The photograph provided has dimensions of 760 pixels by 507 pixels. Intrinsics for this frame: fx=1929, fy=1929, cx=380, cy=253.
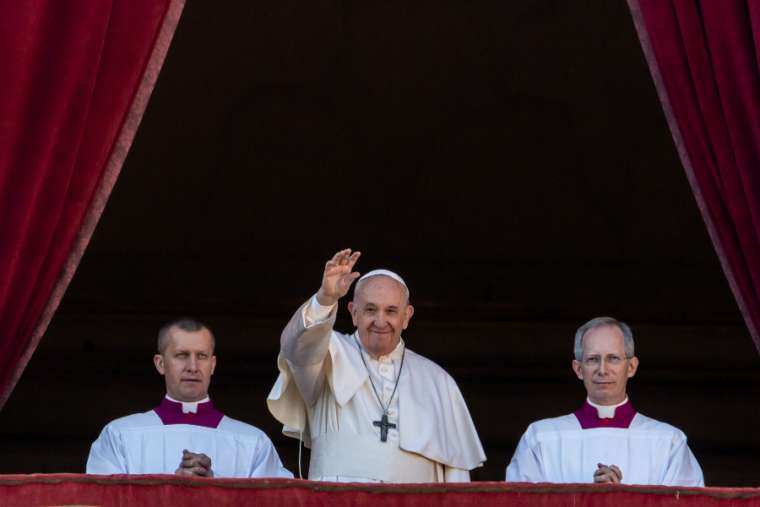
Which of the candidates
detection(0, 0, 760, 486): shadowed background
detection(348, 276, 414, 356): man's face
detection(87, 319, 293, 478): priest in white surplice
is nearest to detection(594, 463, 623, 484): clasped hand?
detection(348, 276, 414, 356): man's face

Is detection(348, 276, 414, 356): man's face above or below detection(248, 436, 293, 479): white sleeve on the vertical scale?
above

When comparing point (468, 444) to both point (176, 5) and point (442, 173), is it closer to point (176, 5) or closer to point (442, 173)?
point (176, 5)

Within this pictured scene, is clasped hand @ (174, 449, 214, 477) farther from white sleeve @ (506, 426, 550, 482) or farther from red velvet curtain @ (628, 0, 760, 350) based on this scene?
red velvet curtain @ (628, 0, 760, 350)

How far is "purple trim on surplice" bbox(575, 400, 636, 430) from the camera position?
6.20 meters

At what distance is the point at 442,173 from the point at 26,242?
4189mm

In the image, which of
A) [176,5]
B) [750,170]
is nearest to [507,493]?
[750,170]

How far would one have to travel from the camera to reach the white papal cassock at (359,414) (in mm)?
6023

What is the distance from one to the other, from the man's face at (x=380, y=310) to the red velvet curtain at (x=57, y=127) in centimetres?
100

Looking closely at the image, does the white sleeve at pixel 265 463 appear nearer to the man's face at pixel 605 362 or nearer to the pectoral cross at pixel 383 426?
the pectoral cross at pixel 383 426

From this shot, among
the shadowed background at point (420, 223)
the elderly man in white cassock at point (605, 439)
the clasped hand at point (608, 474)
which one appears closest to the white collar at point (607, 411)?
the elderly man in white cassock at point (605, 439)

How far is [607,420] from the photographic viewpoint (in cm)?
622

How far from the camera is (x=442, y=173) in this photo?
30.6 ft

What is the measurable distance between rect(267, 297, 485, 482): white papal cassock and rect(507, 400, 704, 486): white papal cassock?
24 cm

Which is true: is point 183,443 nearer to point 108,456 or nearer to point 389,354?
point 108,456
